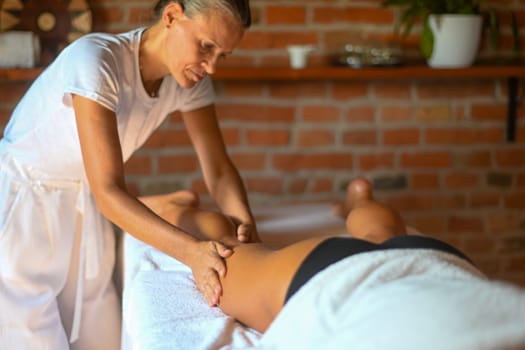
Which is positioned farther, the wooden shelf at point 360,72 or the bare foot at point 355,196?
the wooden shelf at point 360,72

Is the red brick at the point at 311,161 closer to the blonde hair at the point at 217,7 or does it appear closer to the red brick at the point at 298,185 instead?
the red brick at the point at 298,185

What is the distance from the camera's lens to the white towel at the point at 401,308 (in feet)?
3.05

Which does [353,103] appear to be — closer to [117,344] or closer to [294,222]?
[294,222]

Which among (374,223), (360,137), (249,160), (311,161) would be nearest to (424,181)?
(360,137)

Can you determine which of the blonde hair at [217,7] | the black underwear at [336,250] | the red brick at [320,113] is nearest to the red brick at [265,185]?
the red brick at [320,113]

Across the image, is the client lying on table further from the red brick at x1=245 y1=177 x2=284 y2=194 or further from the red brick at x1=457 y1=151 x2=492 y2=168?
the red brick at x1=457 y1=151 x2=492 y2=168

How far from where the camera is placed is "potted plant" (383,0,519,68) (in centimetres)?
259

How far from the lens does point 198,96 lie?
2000 millimetres

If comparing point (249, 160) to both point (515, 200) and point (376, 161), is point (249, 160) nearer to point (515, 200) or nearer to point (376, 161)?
point (376, 161)

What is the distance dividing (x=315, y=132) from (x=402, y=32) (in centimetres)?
49

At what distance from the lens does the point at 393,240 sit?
132 cm

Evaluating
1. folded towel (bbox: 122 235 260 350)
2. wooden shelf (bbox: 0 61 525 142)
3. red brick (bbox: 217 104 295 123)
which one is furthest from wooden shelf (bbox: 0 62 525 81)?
folded towel (bbox: 122 235 260 350)

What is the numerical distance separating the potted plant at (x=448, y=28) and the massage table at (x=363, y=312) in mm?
1394

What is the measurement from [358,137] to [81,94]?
140 centimetres
